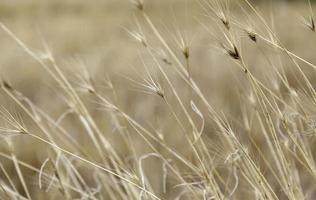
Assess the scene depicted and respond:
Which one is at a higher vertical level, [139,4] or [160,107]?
[139,4]

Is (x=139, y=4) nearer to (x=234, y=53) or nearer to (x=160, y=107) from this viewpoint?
(x=234, y=53)

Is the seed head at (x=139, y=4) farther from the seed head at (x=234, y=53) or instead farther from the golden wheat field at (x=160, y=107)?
the seed head at (x=234, y=53)

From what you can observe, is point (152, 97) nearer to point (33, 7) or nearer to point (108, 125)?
point (108, 125)

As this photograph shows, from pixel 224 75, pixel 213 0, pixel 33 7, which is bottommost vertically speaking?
Answer: pixel 33 7

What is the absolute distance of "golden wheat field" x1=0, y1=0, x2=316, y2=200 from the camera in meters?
1.28

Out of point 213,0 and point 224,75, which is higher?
point 213,0

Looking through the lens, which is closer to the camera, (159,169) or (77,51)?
(159,169)

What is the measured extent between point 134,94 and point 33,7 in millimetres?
8702

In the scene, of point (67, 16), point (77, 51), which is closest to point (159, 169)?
point (77, 51)

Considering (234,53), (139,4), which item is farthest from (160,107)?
(234,53)

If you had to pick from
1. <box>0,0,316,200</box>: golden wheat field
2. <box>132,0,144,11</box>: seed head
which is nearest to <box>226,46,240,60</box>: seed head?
<box>0,0,316,200</box>: golden wheat field

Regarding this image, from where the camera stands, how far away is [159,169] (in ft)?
10.1

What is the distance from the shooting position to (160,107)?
4.31 metres

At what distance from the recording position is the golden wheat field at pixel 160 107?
1.28 meters
